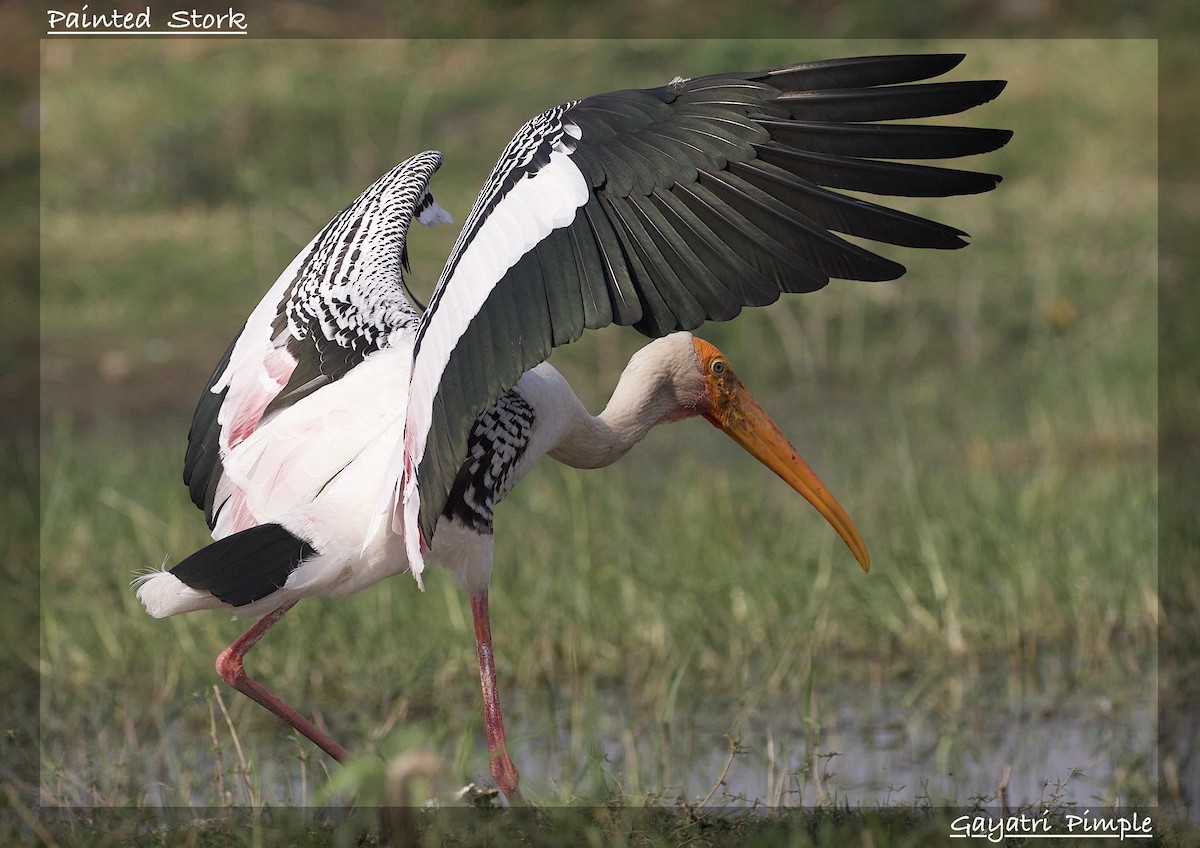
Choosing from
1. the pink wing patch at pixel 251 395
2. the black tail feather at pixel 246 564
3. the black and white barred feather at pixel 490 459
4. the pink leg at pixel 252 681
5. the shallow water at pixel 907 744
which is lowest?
the shallow water at pixel 907 744

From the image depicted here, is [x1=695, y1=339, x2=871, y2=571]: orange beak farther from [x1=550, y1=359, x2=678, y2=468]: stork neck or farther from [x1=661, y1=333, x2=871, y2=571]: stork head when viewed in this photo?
[x1=550, y1=359, x2=678, y2=468]: stork neck

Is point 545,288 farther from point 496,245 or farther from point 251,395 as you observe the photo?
point 251,395

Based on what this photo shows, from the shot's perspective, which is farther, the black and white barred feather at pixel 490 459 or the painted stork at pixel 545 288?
the black and white barred feather at pixel 490 459

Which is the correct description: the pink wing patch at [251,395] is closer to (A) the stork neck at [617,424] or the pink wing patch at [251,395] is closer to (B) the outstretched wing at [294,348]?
(B) the outstretched wing at [294,348]

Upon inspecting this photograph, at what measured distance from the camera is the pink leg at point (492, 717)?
3.34 metres

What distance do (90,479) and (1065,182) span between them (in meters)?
6.22

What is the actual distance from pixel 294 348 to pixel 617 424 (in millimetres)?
750

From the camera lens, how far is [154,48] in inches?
421

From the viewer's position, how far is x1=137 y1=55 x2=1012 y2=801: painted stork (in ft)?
8.68

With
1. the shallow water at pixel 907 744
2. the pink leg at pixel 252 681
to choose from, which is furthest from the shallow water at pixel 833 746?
the pink leg at pixel 252 681

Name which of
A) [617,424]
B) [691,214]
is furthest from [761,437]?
[691,214]

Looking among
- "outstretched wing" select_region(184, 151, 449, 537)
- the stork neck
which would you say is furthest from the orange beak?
"outstretched wing" select_region(184, 151, 449, 537)

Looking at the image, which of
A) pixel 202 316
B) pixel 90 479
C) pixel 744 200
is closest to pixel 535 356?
pixel 744 200

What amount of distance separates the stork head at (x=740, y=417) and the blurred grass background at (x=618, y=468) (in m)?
0.56
